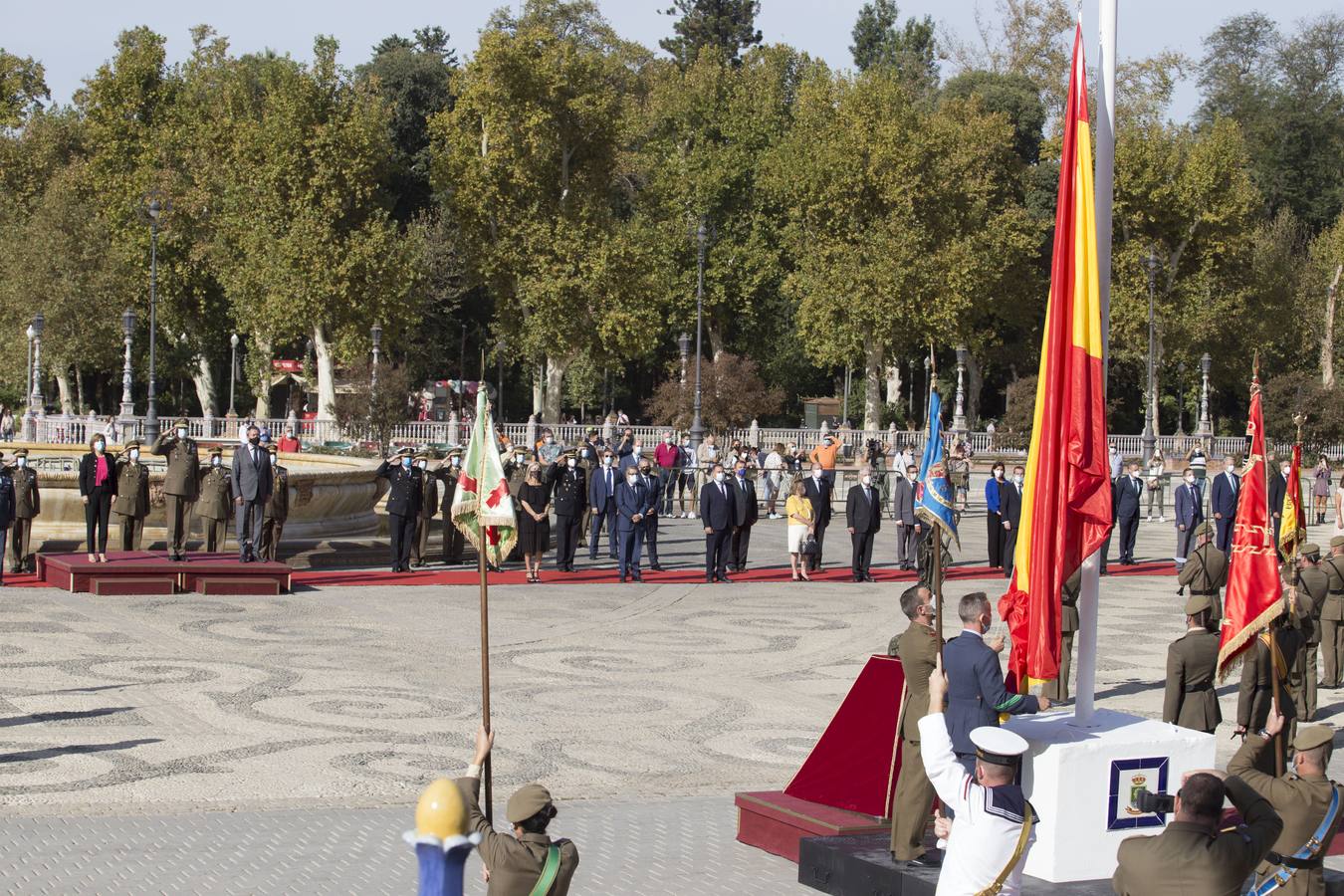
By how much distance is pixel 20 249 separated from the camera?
200 feet

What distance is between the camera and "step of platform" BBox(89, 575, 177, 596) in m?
20.0

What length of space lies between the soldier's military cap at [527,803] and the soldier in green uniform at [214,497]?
56.8 ft

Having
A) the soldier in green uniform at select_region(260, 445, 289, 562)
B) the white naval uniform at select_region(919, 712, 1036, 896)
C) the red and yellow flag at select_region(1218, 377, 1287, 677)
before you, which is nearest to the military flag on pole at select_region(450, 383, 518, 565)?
the white naval uniform at select_region(919, 712, 1036, 896)

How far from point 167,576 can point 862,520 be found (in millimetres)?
9875

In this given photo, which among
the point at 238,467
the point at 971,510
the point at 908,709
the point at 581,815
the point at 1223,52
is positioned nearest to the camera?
the point at 908,709

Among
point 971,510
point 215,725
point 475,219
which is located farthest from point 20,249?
point 215,725

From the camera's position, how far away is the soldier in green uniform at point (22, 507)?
21812 millimetres

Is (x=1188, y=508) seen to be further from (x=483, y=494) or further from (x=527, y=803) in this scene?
(x=527, y=803)

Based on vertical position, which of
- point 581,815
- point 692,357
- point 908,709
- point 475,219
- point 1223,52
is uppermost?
point 1223,52

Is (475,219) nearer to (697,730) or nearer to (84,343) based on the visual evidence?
(84,343)

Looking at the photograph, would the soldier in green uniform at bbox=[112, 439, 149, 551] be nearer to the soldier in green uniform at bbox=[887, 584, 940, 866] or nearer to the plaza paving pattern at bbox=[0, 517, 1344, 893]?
the plaza paving pattern at bbox=[0, 517, 1344, 893]

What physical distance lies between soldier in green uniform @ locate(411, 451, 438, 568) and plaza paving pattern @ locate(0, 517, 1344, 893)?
2235mm

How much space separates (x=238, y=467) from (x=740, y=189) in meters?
47.2

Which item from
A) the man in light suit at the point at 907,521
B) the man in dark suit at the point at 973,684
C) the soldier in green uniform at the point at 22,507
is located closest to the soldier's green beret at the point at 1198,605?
the man in dark suit at the point at 973,684
